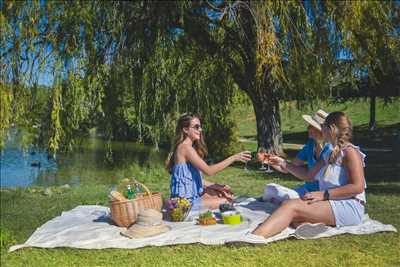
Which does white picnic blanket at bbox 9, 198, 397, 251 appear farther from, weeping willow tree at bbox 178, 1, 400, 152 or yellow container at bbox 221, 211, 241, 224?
weeping willow tree at bbox 178, 1, 400, 152

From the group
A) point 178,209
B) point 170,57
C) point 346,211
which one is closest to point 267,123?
point 170,57

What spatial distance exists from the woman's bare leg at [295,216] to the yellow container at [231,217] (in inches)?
18.4

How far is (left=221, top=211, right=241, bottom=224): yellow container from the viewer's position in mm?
4484

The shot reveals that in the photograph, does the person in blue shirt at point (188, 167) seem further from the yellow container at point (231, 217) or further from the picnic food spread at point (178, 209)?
the yellow container at point (231, 217)

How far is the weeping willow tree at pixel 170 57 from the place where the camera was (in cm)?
693

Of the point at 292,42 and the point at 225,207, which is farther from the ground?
the point at 292,42

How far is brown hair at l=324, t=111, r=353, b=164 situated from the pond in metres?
6.56

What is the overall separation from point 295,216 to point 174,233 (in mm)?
1035

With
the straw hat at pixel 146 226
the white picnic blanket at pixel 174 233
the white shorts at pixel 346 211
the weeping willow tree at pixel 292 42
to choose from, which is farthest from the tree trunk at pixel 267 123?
the straw hat at pixel 146 226

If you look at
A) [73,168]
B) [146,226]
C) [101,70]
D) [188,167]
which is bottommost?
[73,168]

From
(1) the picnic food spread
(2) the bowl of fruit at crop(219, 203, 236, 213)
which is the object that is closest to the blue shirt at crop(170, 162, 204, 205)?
(1) the picnic food spread

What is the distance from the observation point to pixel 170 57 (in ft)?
29.9

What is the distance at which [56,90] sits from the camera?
22.6 feet

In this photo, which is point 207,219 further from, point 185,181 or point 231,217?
point 185,181
